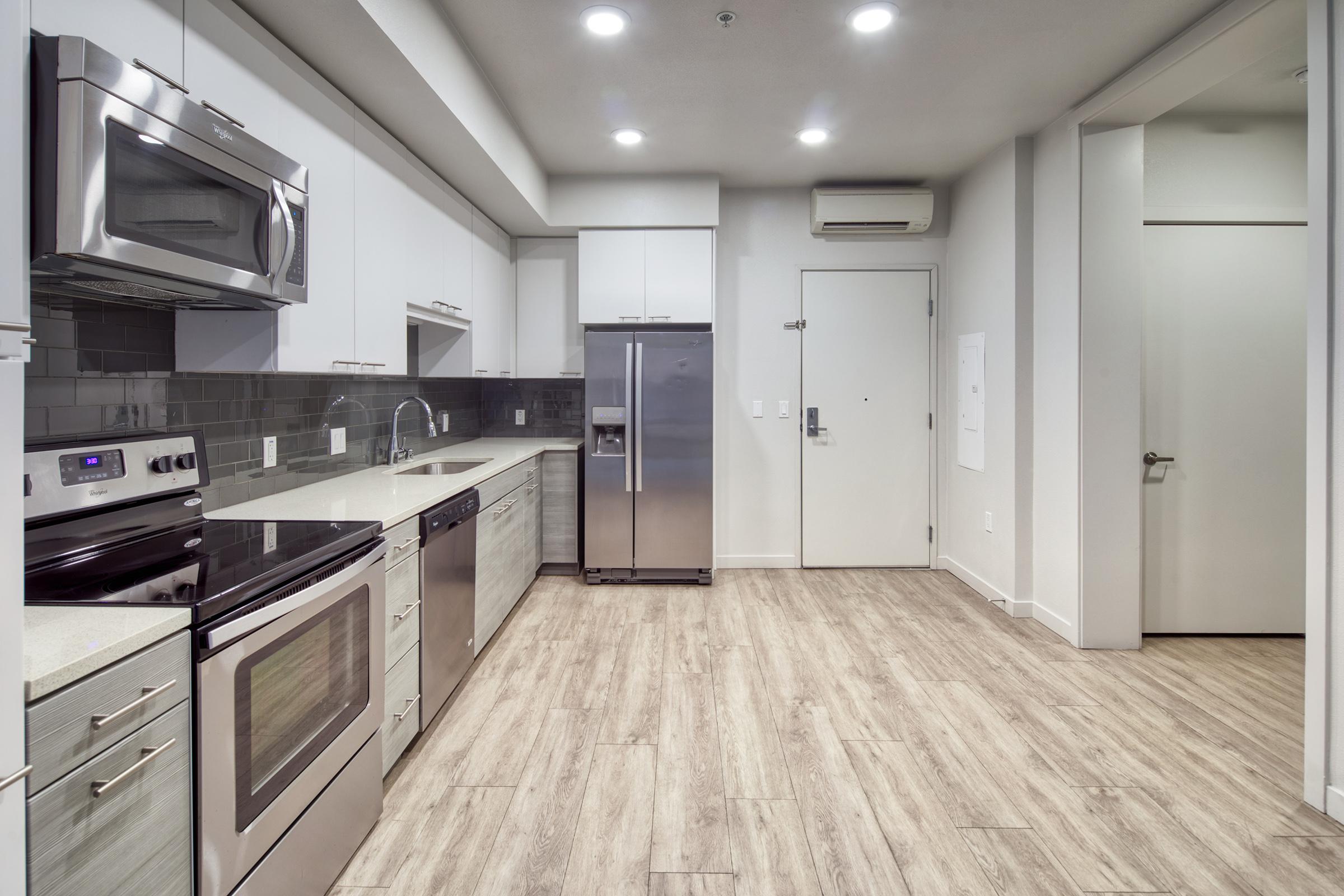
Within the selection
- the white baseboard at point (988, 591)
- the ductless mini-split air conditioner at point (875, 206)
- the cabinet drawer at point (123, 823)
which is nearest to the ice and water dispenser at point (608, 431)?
the ductless mini-split air conditioner at point (875, 206)

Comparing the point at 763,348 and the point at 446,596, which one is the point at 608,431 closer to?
the point at 763,348

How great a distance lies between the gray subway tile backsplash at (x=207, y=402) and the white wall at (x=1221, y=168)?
3.83 metres

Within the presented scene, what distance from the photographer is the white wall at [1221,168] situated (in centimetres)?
320

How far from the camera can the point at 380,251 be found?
2500mm

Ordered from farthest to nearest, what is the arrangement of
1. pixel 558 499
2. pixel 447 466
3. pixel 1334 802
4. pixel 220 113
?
pixel 558 499 → pixel 447 466 → pixel 1334 802 → pixel 220 113

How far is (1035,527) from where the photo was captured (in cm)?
354

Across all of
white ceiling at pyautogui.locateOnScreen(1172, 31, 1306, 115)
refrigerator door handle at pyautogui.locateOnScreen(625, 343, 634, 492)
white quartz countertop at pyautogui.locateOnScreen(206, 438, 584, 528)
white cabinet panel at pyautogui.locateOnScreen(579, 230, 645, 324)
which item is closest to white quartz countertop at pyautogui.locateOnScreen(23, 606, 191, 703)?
white quartz countertop at pyautogui.locateOnScreen(206, 438, 584, 528)

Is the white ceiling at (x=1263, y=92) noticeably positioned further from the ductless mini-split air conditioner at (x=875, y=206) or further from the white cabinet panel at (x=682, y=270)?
the white cabinet panel at (x=682, y=270)

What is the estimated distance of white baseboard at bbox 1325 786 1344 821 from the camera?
1851mm

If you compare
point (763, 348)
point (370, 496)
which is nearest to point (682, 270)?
point (763, 348)

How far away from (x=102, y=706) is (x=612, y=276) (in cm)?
358

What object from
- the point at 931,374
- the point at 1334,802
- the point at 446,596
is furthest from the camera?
the point at 931,374

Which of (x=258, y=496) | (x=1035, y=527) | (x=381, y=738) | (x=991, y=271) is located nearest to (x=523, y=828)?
(x=381, y=738)

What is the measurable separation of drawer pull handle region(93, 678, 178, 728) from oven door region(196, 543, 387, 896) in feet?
0.28
